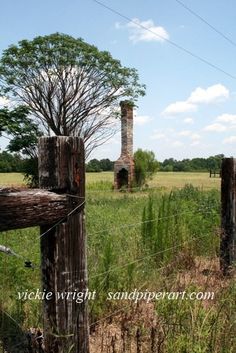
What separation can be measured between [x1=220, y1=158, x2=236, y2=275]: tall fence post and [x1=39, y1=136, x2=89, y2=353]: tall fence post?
269 centimetres

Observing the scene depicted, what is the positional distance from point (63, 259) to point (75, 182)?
0.39 metres

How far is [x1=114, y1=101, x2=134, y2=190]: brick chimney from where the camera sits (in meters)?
29.1

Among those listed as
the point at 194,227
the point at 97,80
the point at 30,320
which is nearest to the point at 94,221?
the point at 194,227

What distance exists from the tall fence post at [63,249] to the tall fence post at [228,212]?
2690 mm

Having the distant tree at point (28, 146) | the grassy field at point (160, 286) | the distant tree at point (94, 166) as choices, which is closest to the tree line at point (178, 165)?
the distant tree at point (94, 166)

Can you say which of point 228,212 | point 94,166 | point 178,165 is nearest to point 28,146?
point 228,212

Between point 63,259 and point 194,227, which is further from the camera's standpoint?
point 194,227

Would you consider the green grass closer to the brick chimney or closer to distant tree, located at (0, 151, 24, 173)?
distant tree, located at (0, 151, 24, 173)

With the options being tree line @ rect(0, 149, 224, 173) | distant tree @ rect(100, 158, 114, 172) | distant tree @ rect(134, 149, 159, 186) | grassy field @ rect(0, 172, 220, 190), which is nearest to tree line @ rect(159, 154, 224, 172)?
tree line @ rect(0, 149, 224, 173)

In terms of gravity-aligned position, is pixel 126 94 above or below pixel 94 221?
above

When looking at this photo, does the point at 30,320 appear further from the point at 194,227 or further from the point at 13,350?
the point at 194,227

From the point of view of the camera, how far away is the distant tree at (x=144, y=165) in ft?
98.4

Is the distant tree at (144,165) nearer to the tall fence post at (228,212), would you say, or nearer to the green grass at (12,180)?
the green grass at (12,180)

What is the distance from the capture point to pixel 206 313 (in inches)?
110
